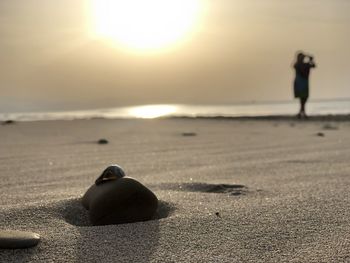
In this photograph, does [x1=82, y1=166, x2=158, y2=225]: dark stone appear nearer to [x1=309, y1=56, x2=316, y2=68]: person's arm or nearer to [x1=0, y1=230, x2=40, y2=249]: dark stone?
[x1=0, y1=230, x2=40, y2=249]: dark stone

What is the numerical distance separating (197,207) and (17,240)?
2.19 ft

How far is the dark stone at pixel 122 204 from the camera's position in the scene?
1.58 m

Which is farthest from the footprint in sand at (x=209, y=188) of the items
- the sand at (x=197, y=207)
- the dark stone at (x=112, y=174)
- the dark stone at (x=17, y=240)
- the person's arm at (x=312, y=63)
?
the person's arm at (x=312, y=63)

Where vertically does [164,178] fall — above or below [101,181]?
→ below

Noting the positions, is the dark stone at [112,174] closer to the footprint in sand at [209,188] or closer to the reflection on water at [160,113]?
the footprint in sand at [209,188]

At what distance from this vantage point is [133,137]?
5.14 metres

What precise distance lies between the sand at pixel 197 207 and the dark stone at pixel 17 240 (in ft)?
0.05

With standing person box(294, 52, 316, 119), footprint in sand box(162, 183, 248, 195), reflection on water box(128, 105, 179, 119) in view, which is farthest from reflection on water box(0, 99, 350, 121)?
footprint in sand box(162, 183, 248, 195)

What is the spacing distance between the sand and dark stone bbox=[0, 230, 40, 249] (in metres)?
0.02

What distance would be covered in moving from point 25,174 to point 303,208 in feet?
4.93

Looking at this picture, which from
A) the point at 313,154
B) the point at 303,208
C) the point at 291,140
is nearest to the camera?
the point at 303,208

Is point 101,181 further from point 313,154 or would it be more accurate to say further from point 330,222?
point 313,154

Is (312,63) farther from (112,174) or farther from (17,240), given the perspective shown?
(17,240)

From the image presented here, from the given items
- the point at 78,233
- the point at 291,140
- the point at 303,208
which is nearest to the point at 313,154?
the point at 291,140
